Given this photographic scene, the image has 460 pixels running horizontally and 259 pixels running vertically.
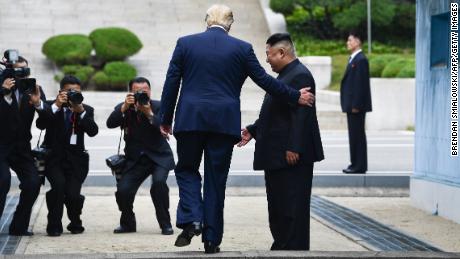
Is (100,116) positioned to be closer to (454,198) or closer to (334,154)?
(334,154)

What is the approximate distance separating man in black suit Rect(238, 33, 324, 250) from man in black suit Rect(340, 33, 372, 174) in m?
6.86

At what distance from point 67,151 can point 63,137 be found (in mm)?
148

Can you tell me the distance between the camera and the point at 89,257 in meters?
8.78

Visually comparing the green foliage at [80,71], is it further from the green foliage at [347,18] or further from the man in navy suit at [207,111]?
the man in navy suit at [207,111]

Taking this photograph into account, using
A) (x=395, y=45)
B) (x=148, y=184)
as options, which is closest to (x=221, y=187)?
(x=148, y=184)

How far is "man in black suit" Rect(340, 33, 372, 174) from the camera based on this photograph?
16531mm

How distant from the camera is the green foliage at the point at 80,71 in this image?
96.2ft

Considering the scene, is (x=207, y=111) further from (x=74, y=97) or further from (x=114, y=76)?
(x=114, y=76)

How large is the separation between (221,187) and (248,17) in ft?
93.4

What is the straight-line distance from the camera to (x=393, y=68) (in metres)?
27.0

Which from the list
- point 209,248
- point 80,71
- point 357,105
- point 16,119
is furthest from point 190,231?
point 80,71

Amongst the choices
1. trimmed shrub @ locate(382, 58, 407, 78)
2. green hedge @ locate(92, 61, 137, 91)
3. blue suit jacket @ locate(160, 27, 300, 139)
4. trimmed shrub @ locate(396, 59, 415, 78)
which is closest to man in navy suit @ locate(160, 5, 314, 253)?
blue suit jacket @ locate(160, 27, 300, 139)

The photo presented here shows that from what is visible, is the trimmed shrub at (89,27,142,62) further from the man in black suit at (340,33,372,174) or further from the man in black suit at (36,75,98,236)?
the man in black suit at (36,75,98,236)

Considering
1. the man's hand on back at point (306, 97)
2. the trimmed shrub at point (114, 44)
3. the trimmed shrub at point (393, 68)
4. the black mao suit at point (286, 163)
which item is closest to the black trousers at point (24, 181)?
the black mao suit at point (286, 163)
